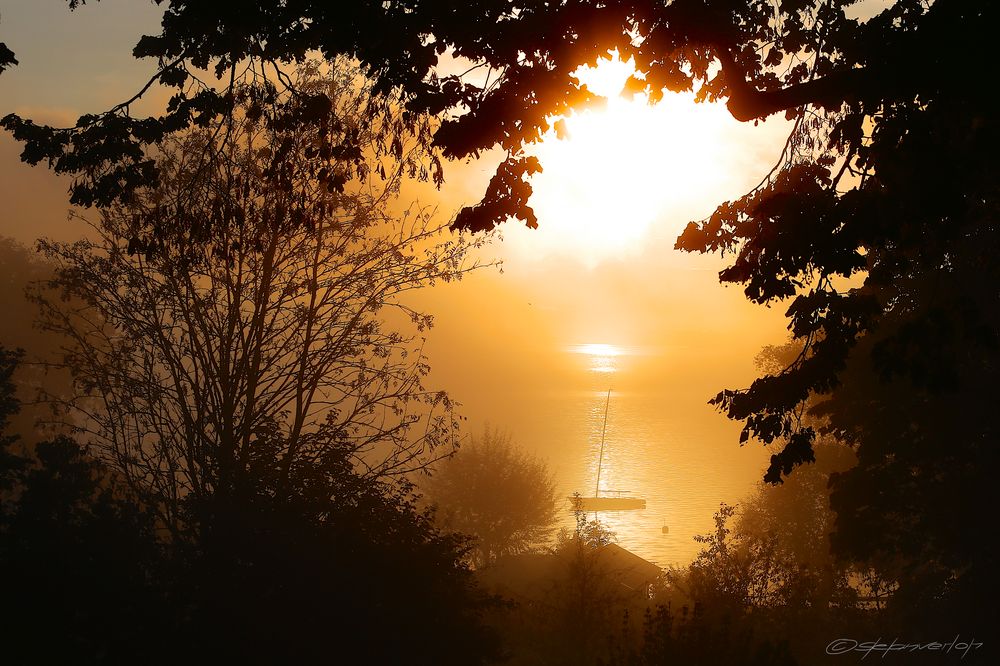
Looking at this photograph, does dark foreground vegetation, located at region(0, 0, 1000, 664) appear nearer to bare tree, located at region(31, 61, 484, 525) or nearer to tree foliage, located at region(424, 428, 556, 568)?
bare tree, located at region(31, 61, 484, 525)

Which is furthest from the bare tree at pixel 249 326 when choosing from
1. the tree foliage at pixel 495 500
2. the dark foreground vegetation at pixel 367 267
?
the tree foliage at pixel 495 500

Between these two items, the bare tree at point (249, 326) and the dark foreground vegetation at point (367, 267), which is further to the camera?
the bare tree at point (249, 326)

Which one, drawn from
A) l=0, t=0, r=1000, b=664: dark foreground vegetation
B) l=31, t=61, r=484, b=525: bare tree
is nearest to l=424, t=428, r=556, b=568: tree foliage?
l=0, t=0, r=1000, b=664: dark foreground vegetation

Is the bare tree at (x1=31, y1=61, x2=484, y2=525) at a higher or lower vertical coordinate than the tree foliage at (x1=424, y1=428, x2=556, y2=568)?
lower

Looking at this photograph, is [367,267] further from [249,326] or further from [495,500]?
[495,500]

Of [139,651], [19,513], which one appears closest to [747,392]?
[139,651]

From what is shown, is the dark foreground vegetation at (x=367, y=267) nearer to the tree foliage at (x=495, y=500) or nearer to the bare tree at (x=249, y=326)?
the bare tree at (x=249, y=326)

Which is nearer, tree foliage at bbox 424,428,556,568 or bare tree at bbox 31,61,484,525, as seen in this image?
bare tree at bbox 31,61,484,525

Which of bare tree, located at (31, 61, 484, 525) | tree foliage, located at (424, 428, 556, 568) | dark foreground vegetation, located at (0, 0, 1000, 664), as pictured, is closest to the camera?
dark foreground vegetation, located at (0, 0, 1000, 664)

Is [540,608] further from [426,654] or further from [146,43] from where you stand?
[146,43]

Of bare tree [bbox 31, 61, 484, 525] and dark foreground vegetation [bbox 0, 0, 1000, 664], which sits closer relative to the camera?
dark foreground vegetation [bbox 0, 0, 1000, 664]

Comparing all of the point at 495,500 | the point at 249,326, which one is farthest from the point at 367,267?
the point at 495,500

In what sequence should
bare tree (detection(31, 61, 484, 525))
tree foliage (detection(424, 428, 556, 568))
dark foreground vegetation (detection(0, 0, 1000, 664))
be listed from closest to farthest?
1. dark foreground vegetation (detection(0, 0, 1000, 664))
2. bare tree (detection(31, 61, 484, 525))
3. tree foliage (detection(424, 428, 556, 568))

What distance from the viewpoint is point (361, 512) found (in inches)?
452
